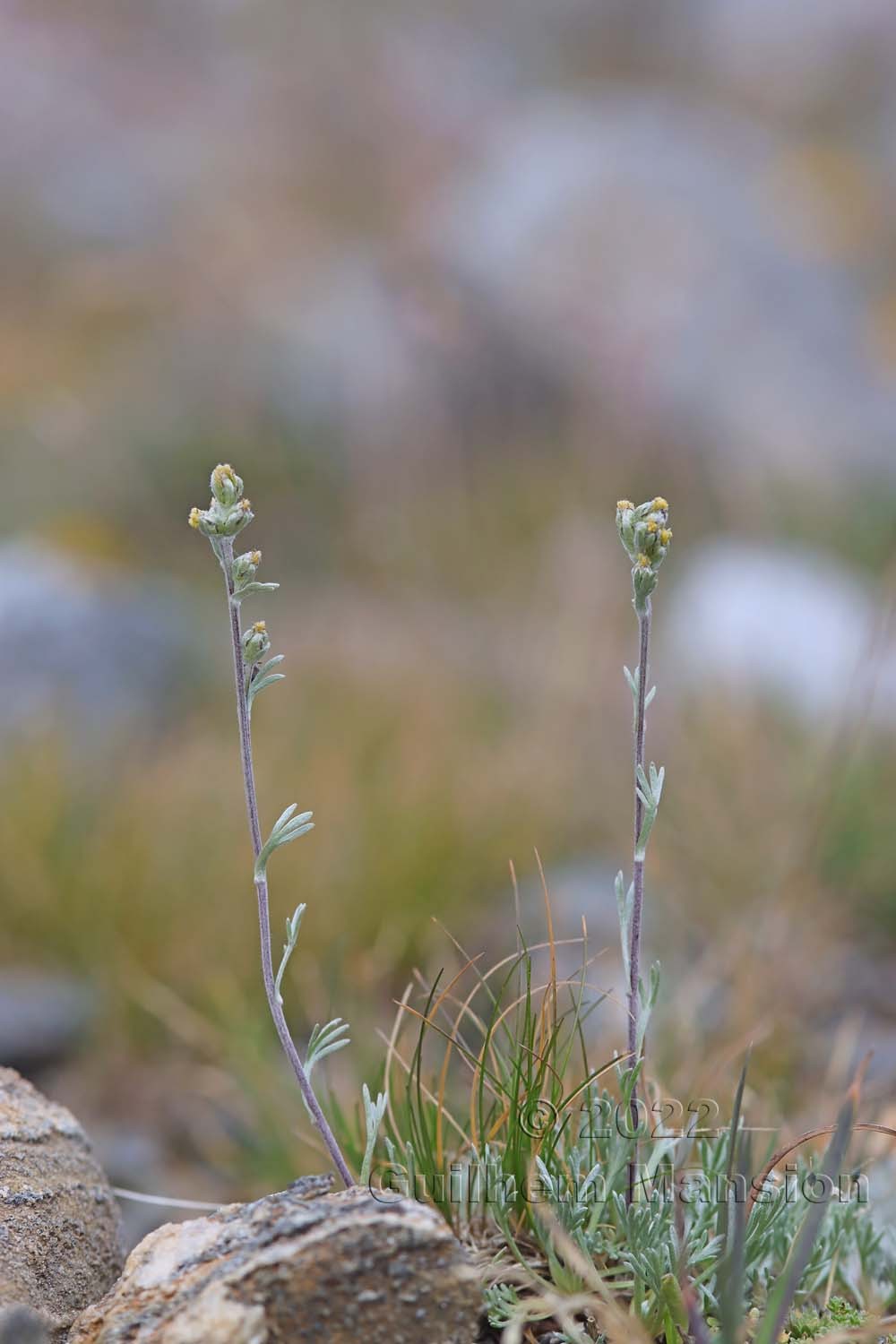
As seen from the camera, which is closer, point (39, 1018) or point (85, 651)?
point (39, 1018)

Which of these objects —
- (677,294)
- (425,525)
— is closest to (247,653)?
(425,525)

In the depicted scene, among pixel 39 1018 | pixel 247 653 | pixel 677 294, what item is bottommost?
pixel 39 1018

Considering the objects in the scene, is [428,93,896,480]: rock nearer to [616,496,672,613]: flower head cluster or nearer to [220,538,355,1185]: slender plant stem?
[616,496,672,613]: flower head cluster

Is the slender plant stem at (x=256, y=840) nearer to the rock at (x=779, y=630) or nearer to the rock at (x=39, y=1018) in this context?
the rock at (x=39, y=1018)

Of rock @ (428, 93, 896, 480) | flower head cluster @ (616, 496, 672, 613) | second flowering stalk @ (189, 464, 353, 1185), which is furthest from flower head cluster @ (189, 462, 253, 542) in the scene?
rock @ (428, 93, 896, 480)

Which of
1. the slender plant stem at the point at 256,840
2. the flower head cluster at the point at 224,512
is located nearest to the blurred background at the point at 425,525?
the slender plant stem at the point at 256,840

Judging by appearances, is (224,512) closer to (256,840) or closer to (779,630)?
(256,840)

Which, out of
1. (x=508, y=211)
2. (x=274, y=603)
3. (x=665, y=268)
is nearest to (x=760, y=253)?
(x=665, y=268)
